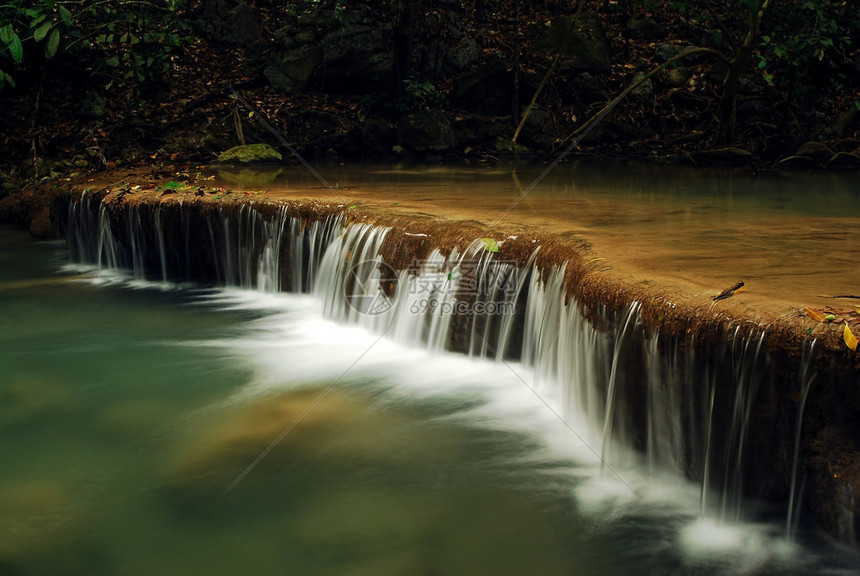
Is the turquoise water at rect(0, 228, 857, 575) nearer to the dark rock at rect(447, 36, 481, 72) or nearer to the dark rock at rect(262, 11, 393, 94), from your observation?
the dark rock at rect(262, 11, 393, 94)

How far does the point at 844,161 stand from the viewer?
13.0 metres

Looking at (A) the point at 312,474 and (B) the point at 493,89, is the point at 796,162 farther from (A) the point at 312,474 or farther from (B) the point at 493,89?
(A) the point at 312,474

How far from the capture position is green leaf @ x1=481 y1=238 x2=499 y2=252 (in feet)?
21.0

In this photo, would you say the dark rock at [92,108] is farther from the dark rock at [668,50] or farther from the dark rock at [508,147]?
the dark rock at [668,50]

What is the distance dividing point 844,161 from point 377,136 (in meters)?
7.92

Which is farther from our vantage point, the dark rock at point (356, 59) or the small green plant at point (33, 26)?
the dark rock at point (356, 59)

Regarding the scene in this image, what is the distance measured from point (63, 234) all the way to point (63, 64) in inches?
225

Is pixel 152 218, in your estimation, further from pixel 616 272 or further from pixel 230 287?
pixel 616 272

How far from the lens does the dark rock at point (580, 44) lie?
16969mm

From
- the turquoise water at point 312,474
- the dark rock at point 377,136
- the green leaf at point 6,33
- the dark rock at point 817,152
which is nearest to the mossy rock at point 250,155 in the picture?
the dark rock at point 377,136

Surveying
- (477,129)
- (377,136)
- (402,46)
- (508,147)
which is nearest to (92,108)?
(377,136)

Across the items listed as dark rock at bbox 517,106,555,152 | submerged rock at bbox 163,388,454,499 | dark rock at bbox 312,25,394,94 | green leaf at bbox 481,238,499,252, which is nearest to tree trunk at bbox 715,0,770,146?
dark rock at bbox 517,106,555,152

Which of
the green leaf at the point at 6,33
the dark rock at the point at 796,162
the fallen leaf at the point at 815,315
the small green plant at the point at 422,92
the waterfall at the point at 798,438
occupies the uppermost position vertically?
the small green plant at the point at 422,92

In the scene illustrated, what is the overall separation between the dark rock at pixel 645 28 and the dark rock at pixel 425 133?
5996mm
